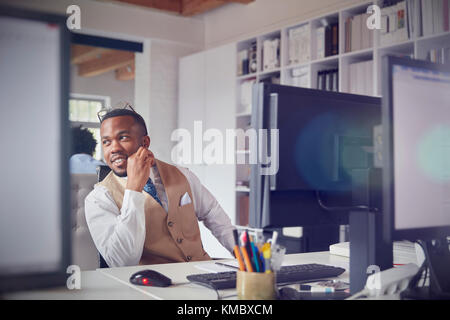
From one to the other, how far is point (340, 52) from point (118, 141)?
2359 mm

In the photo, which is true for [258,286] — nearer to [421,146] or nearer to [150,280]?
[150,280]

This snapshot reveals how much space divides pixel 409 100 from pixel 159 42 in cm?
457

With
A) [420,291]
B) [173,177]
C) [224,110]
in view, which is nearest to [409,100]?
[420,291]

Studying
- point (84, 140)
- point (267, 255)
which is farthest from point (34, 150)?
point (84, 140)

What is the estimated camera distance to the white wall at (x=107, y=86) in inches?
350

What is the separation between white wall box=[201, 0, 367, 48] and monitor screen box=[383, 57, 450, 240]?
108 inches

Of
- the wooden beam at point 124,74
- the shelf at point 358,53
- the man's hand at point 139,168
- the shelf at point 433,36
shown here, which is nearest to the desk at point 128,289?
the man's hand at point 139,168

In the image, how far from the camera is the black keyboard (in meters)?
1.15

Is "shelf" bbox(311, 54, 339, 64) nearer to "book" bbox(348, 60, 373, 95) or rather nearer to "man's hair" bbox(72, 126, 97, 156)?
"book" bbox(348, 60, 373, 95)

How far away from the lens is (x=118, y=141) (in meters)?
1.81

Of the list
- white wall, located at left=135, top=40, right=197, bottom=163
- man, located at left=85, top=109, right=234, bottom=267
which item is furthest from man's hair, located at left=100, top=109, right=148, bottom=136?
white wall, located at left=135, top=40, right=197, bottom=163

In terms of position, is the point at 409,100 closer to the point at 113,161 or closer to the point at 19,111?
the point at 19,111

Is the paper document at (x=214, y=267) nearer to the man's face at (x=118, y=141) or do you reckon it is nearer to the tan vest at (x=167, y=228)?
the tan vest at (x=167, y=228)
